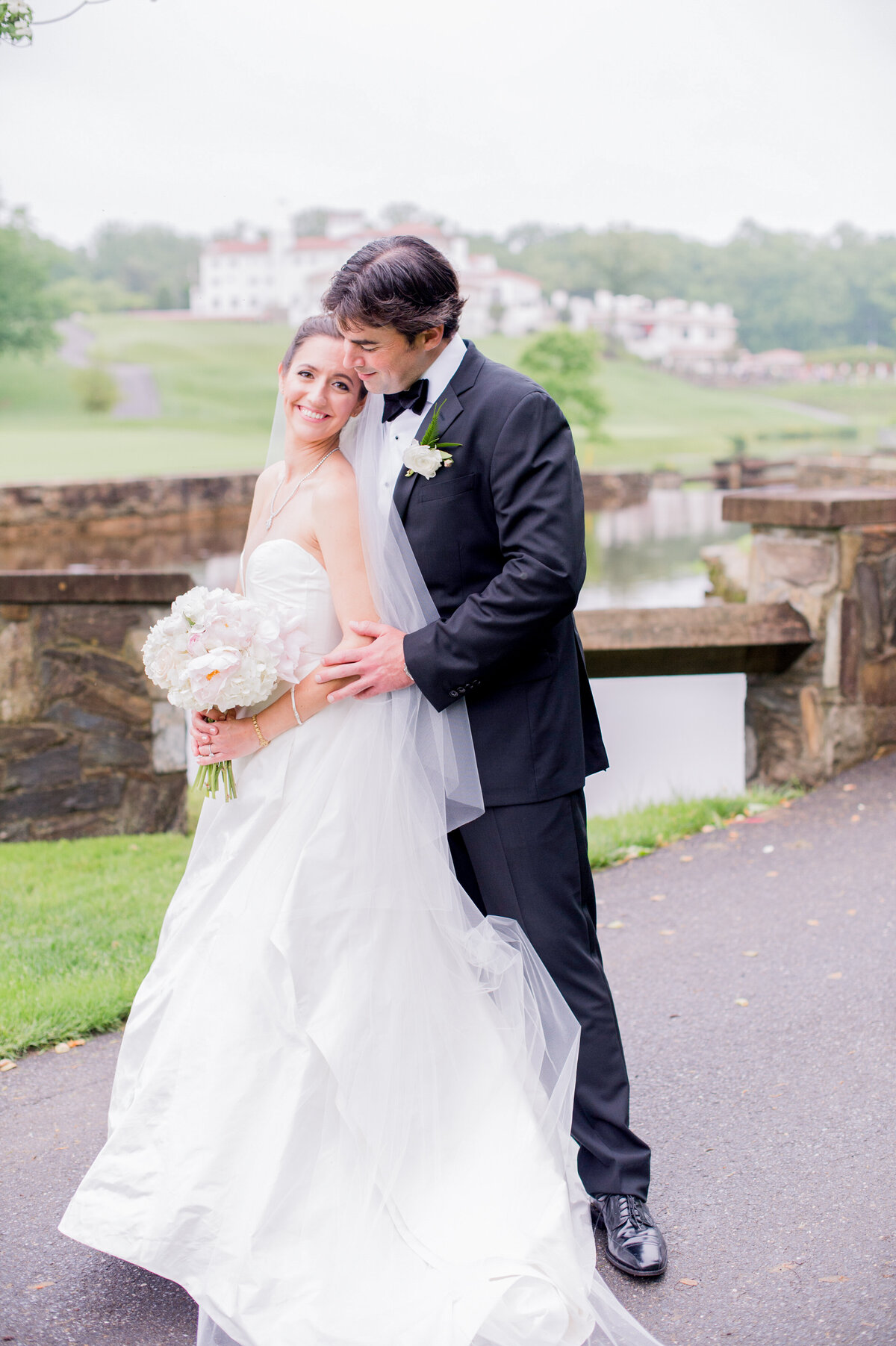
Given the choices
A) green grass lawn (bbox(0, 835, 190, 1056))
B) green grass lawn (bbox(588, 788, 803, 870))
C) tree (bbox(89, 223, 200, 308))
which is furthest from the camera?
tree (bbox(89, 223, 200, 308))

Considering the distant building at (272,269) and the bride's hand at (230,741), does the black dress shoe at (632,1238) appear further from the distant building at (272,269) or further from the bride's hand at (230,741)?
the distant building at (272,269)

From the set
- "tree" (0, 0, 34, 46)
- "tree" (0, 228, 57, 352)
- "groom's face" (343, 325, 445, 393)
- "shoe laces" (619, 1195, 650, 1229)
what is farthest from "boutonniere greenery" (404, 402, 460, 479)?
"tree" (0, 228, 57, 352)

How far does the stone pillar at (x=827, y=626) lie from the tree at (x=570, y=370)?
51631 millimetres

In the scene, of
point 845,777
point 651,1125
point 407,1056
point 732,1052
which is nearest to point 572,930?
point 407,1056

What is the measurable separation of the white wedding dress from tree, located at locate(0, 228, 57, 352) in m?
62.2

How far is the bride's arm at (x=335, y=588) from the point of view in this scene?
2.32 meters

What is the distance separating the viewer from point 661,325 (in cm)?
7325

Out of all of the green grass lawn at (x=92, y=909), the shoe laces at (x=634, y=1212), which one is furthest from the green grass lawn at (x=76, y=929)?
the shoe laces at (x=634, y=1212)

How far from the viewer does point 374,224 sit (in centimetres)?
8106

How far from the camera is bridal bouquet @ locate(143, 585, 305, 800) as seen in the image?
86.9 inches

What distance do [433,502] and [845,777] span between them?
414cm

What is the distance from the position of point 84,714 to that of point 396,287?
14.7 ft

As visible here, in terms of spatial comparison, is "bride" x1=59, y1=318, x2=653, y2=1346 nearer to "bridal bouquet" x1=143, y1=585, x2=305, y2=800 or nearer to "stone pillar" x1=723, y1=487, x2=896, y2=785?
"bridal bouquet" x1=143, y1=585, x2=305, y2=800

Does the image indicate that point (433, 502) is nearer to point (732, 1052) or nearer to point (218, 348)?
point (732, 1052)
